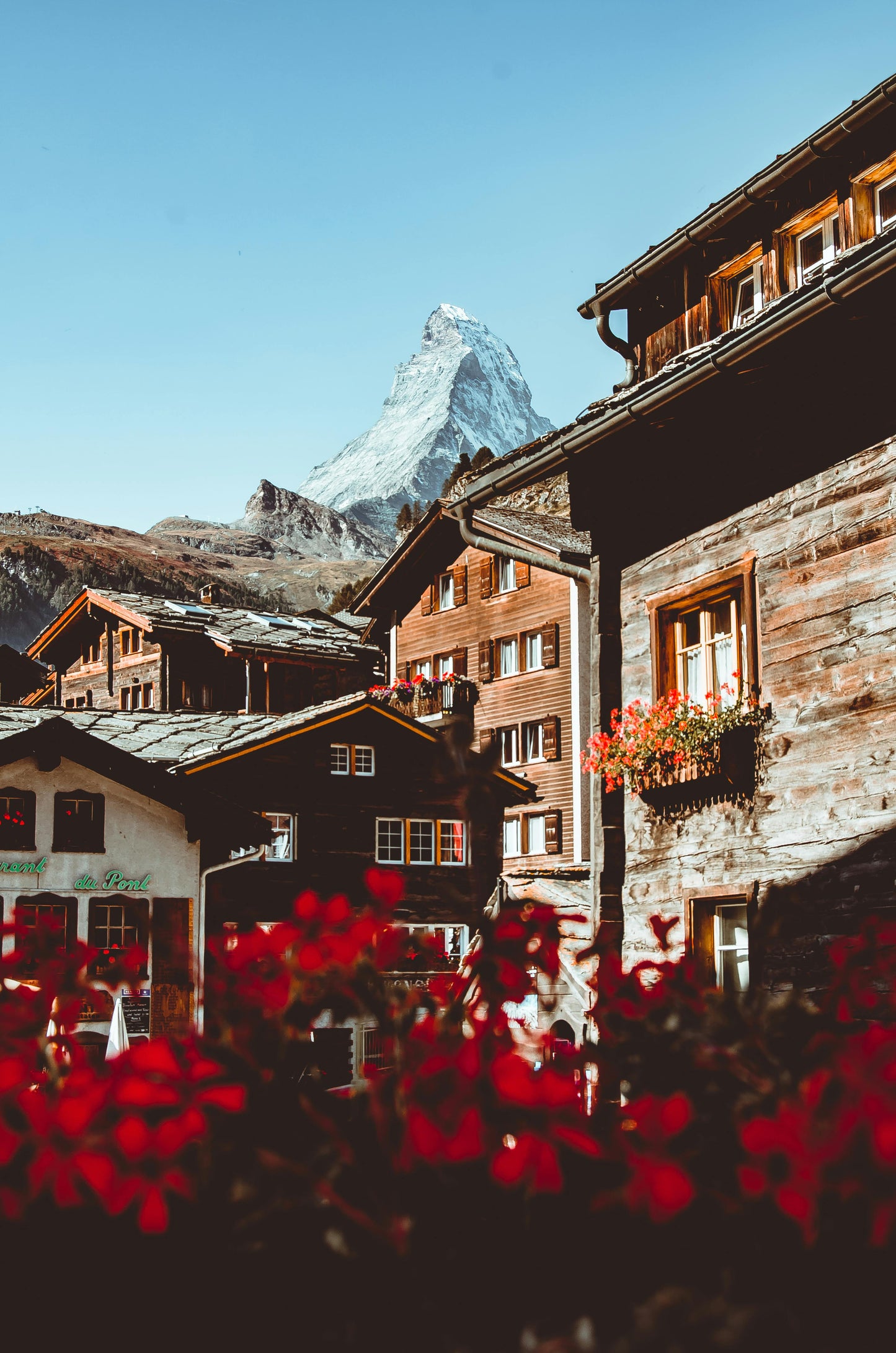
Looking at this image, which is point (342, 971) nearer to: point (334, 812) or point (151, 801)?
point (151, 801)

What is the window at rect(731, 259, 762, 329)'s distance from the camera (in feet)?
42.2

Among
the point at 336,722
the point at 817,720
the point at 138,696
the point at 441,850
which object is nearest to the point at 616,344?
the point at 817,720

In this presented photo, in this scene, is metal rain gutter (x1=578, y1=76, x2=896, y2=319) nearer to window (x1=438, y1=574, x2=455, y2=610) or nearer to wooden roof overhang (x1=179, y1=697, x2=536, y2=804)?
wooden roof overhang (x1=179, y1=697, x2=536, y2=804)

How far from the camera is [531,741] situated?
3734 cm

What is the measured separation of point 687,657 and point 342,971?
25.7 feet

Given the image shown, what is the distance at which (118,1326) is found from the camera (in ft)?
8.89

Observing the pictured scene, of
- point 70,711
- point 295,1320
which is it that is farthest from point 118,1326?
point 70,711

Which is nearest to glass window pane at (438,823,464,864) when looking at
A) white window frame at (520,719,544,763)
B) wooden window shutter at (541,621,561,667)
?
white window frame at (520,719,544,763)

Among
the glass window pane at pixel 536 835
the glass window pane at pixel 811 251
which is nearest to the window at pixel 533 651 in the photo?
the glass window pane at pixel 536 835

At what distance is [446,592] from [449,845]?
9.96 metres

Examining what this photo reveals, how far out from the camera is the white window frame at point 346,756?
3278cm

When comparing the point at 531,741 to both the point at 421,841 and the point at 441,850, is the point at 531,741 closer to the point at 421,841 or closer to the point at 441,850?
the point at 441,850

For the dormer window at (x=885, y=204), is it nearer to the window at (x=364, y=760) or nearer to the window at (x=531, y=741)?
the window at (x=364, y=760)

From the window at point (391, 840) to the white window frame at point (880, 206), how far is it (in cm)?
2281
